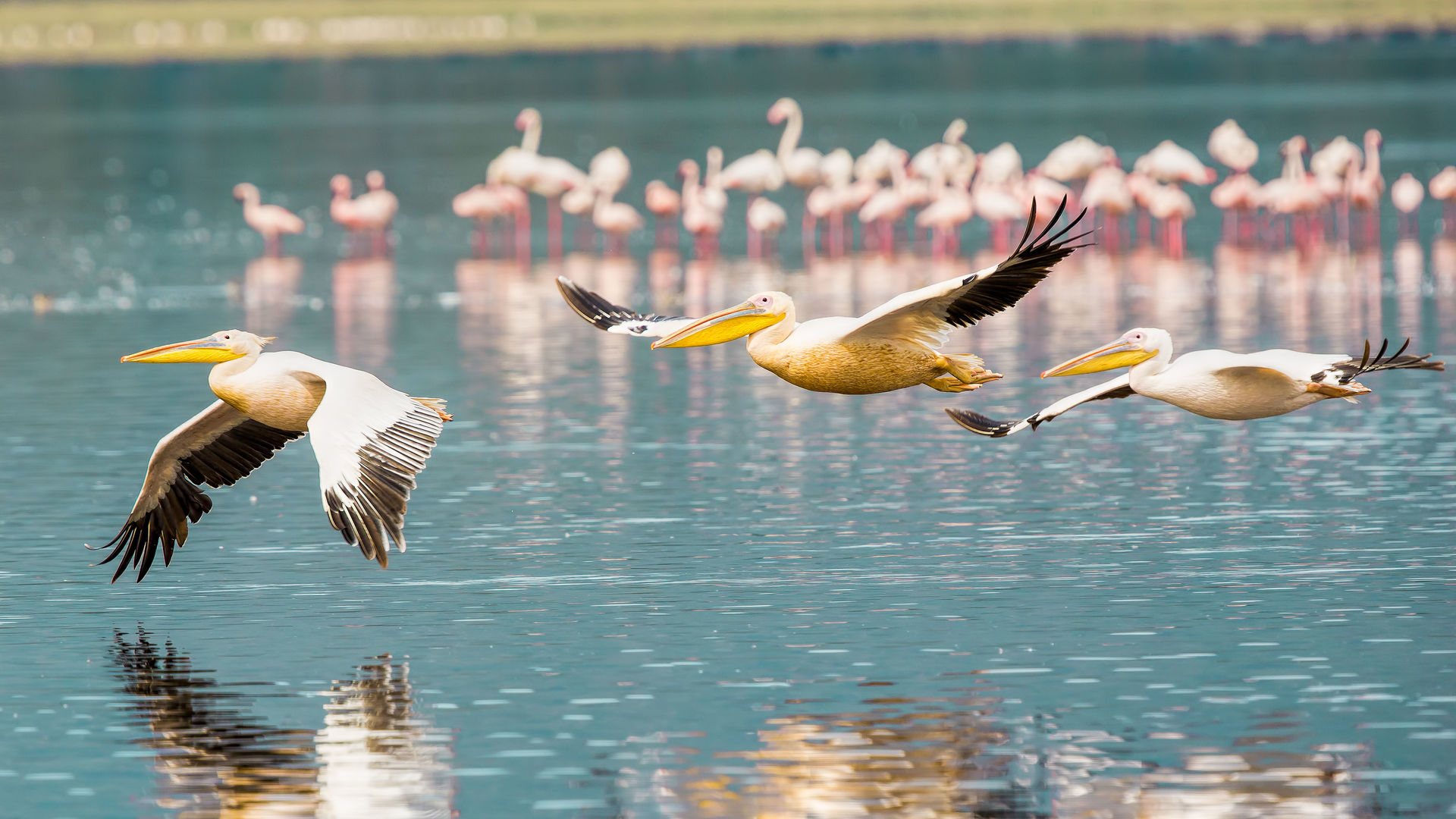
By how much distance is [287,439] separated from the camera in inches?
604

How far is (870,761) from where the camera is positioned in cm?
1139

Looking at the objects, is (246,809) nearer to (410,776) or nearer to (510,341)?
(410,776)

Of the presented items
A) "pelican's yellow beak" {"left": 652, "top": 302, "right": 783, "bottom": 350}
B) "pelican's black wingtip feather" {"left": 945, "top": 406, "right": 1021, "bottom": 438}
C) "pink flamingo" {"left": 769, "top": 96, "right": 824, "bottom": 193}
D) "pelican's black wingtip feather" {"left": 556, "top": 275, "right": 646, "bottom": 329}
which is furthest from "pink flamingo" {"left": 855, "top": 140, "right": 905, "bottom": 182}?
"pelican's yellow beak" {"left": 652, "top": 302, "right": 783, "bottom": 350}

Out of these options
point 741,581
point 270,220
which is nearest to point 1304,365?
point 741,581

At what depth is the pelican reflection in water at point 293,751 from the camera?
11.1 meters

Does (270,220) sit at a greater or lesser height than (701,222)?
greater

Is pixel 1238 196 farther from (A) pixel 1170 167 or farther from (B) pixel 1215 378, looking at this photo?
(B) pixel 1215 378

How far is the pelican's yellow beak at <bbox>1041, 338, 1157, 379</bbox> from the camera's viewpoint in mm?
13711

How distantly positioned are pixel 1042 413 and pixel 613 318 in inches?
114

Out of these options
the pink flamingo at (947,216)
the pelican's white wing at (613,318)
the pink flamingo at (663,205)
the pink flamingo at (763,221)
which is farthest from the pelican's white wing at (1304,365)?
the pink flamingo at (663,205)

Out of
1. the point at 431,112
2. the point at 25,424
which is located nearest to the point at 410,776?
the point at 25,424

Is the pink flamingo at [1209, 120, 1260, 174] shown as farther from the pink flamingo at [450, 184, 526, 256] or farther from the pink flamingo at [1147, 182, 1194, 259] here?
the pink flamingo at [450, 184, 526, 256]

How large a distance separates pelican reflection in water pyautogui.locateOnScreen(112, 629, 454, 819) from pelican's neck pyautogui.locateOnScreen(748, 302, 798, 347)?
2.52 metres

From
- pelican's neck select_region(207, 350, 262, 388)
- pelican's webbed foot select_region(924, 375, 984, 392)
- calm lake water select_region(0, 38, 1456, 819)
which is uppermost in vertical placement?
pelican's neck select_region(207, 350, 262, 388)
